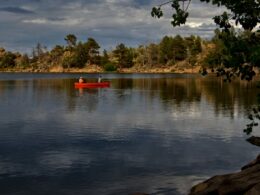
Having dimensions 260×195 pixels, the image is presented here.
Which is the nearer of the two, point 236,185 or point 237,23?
point 237,23

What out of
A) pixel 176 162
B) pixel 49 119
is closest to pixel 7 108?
pixel 49 119

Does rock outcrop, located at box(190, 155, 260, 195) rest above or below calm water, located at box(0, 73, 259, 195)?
above

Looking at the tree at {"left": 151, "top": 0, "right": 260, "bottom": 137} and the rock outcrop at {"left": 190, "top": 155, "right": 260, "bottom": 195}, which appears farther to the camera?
the rock outcrop at {"left": 190, "top": 155, "right": 260, "bottom": 195}

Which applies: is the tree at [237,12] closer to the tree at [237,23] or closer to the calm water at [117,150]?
the tree at [237,23]

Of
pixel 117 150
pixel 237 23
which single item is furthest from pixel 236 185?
pixel 117 150

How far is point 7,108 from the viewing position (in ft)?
215

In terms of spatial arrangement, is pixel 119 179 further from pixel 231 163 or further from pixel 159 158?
pixel 231 163

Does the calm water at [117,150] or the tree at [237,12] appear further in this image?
the calm water at [117,150]

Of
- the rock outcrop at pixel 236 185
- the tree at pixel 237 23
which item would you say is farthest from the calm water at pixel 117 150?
the tree at pixel 237 23

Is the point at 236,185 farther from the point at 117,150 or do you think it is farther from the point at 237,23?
the point at 117,150

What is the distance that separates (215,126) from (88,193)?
2656 centimetres

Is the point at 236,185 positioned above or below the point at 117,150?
above

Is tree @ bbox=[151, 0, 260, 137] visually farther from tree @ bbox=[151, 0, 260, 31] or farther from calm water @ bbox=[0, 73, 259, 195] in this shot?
calm water @ bbox=[0, 73, 259, 195]

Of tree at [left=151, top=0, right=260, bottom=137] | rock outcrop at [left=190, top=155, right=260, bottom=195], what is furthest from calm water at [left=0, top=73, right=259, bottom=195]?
tree at [left=151, top=0, right=260, bottom=137]
